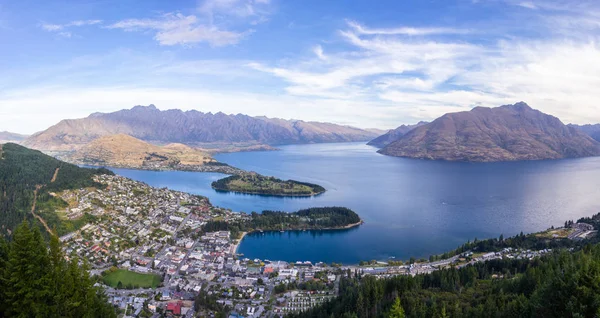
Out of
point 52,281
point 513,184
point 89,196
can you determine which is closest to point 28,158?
point 89,196

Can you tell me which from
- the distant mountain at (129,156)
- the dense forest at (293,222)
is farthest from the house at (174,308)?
the distant mountain at (129,156)

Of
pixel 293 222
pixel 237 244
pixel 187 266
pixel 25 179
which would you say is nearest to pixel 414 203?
pixel 293 222

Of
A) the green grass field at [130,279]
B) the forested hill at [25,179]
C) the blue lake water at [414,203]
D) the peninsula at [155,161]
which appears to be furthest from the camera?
the peninsula at [155,161]

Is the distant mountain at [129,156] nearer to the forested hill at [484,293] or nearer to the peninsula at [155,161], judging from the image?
the peninsula at [155,161]

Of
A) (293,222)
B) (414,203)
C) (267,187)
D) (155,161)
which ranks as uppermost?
(155,161)

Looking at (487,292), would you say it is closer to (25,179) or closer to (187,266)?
(187,266)

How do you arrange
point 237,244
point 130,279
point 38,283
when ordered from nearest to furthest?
point 38,283 < point 130,279 < point 237,244

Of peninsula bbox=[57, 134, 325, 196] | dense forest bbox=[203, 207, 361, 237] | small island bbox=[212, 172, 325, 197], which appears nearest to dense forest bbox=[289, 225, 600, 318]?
dense forest bbox=[203, 207, 361, 237]
